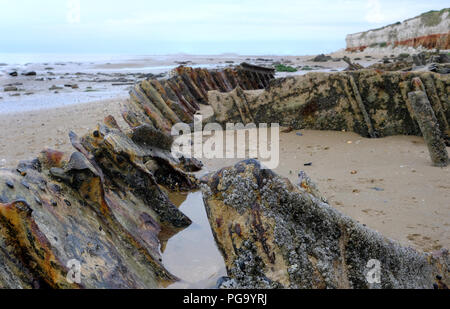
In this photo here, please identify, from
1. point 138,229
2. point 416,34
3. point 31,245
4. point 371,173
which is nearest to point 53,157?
point 138,229

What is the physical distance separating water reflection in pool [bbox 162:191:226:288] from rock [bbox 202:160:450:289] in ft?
1.59

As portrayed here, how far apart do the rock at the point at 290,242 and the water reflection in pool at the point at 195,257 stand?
1.59ft

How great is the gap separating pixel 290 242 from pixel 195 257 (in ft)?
3.75

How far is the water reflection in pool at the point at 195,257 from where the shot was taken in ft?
9.27

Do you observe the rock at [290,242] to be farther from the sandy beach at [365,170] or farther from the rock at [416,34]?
the rock at [416,34]

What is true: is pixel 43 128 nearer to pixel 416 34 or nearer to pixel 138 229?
pixel 138 229

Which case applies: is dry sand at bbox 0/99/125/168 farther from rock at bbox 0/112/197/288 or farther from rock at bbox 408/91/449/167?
rock at bbox 408/91/449/167

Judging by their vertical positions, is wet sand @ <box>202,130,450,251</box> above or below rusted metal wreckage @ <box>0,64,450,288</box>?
below

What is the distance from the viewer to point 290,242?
2.28 m

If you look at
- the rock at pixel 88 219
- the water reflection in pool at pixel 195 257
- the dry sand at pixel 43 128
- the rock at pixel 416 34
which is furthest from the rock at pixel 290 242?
the rock at pixel 416 34

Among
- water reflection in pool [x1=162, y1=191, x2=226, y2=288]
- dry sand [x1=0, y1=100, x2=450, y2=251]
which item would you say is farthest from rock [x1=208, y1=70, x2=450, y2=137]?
water reflection in pool [x1=162, y1=191, x2=226, y2=288]

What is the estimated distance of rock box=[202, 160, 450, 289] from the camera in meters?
2.22
